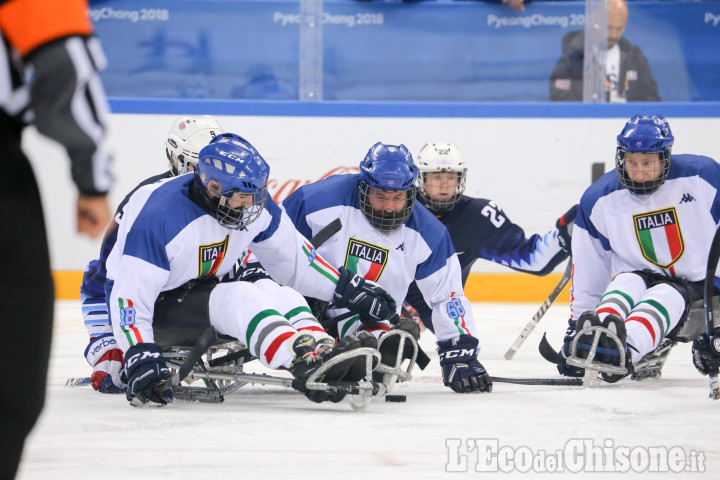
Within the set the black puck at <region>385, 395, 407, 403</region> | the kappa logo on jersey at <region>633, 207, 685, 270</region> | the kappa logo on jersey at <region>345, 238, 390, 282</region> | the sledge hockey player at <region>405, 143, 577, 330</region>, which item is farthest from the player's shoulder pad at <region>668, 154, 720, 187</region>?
the black puck at <region>385, 395, 407, 403</region>

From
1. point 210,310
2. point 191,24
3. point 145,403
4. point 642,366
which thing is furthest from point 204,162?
point 191,24

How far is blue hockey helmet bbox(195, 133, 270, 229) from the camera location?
10.9 feet

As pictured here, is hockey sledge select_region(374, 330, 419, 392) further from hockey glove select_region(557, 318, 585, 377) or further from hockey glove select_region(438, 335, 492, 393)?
hockey glove select_region(557, 318, 585, 377)

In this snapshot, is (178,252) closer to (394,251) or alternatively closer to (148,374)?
(148,374)

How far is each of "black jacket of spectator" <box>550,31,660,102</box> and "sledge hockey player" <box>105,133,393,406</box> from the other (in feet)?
12.4

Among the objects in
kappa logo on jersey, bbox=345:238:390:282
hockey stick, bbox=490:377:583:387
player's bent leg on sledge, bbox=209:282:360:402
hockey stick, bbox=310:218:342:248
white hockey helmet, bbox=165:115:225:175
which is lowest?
hockey stick, bbox=490:377:583:387

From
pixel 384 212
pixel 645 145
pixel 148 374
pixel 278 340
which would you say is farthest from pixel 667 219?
pixel 148 374

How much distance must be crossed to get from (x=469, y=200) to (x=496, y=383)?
46.2 inches

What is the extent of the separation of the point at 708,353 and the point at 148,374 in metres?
1.90

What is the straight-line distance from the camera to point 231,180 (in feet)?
10.9

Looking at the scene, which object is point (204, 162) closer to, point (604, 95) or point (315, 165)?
point (315, 165)

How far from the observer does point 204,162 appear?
3.39 meters

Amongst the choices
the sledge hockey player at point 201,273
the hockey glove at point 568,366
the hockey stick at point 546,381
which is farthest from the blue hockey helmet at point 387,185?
the hockey glove at point 568,366

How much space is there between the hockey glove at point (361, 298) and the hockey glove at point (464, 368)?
31cm
